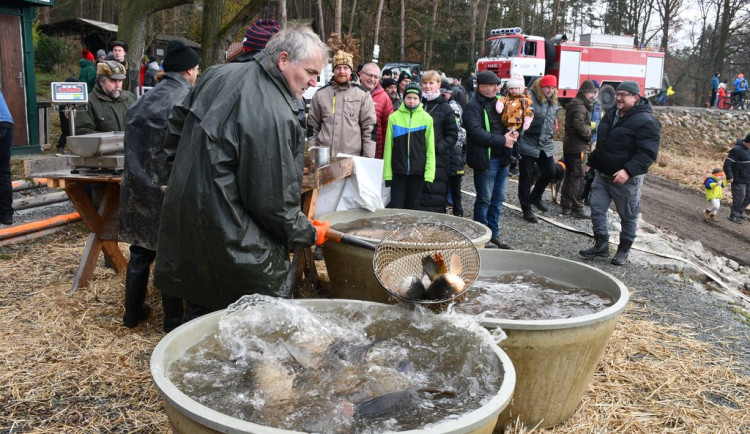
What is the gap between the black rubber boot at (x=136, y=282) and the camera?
425 cm

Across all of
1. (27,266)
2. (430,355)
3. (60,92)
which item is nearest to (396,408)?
(430,355)

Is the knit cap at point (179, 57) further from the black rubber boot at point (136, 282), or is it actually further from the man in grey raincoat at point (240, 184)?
the black rubber boot at point (136, 282)

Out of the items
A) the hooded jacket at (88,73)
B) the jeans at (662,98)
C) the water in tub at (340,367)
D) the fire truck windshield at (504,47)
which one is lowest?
the water in tub at (340,367)

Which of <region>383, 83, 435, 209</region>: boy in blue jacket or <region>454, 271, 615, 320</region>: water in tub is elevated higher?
<region>383, 83, 435, 209</region>: boy in blue jacket

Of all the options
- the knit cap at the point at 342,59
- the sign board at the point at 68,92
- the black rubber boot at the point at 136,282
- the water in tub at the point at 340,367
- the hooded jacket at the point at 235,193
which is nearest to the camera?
the water in tub at the point at 340,367

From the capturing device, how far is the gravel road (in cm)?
514

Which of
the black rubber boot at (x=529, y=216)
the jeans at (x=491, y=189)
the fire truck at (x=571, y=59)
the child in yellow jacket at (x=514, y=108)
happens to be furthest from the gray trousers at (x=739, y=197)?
the fire truck at (x=571, y=59)

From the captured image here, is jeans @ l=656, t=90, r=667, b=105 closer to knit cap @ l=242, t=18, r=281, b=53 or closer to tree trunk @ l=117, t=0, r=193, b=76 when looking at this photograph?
tree trunk @ l=117, t=0, r=193, b=76

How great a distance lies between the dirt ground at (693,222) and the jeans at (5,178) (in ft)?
36.8

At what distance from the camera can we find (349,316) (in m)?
2.98

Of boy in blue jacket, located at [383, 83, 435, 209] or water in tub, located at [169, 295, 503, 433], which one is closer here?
water in tub, located at [169, 295, 503, 433]

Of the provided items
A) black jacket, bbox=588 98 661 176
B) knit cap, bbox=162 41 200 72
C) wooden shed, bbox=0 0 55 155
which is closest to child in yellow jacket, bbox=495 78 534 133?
black jacket, bbox=588 98 661 176

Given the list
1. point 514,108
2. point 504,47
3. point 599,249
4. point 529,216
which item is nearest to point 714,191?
point 529,216

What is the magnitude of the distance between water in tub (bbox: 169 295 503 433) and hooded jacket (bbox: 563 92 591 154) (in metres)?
7.33
